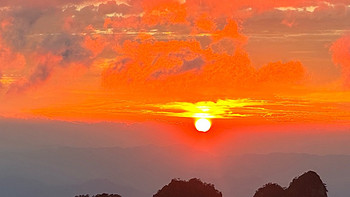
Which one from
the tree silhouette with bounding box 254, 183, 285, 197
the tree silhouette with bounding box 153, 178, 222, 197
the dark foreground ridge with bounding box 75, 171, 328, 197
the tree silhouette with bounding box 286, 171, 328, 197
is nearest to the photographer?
the tree silhouette with bounding box 153, 178, 222, 197

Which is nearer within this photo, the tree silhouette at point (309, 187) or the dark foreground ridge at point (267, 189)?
the dark foreground ridge at point (267, 189)

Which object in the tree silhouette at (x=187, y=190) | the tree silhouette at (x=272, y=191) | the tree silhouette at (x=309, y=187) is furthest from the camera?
the tree silhouette at (x=272, y=191)

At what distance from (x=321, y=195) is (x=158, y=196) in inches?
629

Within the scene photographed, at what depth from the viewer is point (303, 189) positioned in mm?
61219

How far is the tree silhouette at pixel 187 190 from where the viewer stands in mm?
59188

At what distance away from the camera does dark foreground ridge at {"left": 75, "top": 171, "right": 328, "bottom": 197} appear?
59312 millimetres

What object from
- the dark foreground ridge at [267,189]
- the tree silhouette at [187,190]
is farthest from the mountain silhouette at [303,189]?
the tree silhouette at [187,190]

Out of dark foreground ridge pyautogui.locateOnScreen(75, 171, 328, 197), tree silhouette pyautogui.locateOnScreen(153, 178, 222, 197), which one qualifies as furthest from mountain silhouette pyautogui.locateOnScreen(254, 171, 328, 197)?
tree silhouette pyautogui.locateOnScreen(153, 178, 222, 197)

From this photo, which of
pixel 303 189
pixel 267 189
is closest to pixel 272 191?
pixel 267 189

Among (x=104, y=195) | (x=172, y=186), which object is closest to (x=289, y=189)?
(x=172, y=186)

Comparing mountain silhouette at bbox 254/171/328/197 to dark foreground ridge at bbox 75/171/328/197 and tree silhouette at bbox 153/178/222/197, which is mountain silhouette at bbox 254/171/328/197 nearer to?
dark foreground ridge at bbox 75/171/328/197

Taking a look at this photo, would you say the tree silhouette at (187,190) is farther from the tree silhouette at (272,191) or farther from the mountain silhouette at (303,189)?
the mountain silhouette at (303,189)

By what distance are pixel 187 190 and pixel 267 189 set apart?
8.27 metres

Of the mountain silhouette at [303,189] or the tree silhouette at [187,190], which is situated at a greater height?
the mountain silhouette at [303,189]
